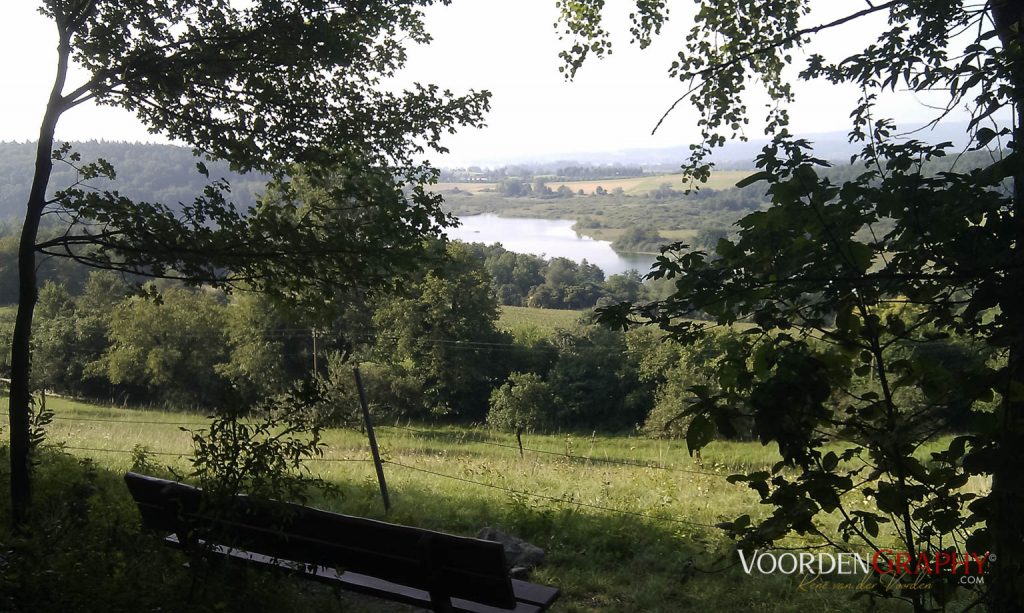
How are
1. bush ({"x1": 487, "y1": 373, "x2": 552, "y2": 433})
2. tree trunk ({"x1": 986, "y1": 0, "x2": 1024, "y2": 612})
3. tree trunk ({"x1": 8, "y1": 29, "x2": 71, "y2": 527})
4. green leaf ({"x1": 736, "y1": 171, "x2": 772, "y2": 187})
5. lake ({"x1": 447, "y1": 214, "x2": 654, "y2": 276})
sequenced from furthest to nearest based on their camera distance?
lake ({"x1": 447, "y1": 214, "x2": 654, "y2": 276})
bush ({"x1": 487, "y1": 373, "x2": 552, "y2": 433})
tree trunk ({"x1": 8, "y1": 29, "x2": 71, "y2": 527})
green leaf ({"x1": 736, "y1": 171, "x2": 772, "y2": 187})
tree trunk ({"x1": 986, "y1": 0, "x2": 1024, "y2": 612})

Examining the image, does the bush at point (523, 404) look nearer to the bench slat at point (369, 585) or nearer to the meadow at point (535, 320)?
the meadow at point (535, 320)

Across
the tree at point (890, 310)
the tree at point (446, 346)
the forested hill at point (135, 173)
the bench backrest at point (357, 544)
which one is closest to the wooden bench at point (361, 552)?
the bench backrest at point (357, 544)

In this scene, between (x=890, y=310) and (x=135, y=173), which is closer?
(x=890, y=310)

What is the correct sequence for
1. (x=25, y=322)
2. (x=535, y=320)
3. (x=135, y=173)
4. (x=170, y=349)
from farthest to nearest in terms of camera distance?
(x=535, y=320)
(x=170, y=349)
(x=135, y=173)
(x=25, y=322)

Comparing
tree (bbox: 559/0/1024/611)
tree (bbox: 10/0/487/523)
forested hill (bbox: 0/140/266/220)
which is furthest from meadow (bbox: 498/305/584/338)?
tree (bbox: 559/0/1024/611)

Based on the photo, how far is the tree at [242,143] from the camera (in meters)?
3.91

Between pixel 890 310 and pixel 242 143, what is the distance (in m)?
3.47

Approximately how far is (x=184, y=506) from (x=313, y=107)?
230 cm

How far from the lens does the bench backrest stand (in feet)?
10.5

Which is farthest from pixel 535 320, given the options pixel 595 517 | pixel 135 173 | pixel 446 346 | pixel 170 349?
pixel 595 517

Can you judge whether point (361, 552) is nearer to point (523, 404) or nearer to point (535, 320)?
point (523, 404)

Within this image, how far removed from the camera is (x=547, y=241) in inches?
2072

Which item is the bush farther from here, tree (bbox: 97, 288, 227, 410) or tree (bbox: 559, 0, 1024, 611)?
tree (bbox: 559, 0, 1024, 611)

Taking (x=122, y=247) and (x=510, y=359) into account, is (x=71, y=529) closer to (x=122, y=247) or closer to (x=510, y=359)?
(x=122, y=247)
